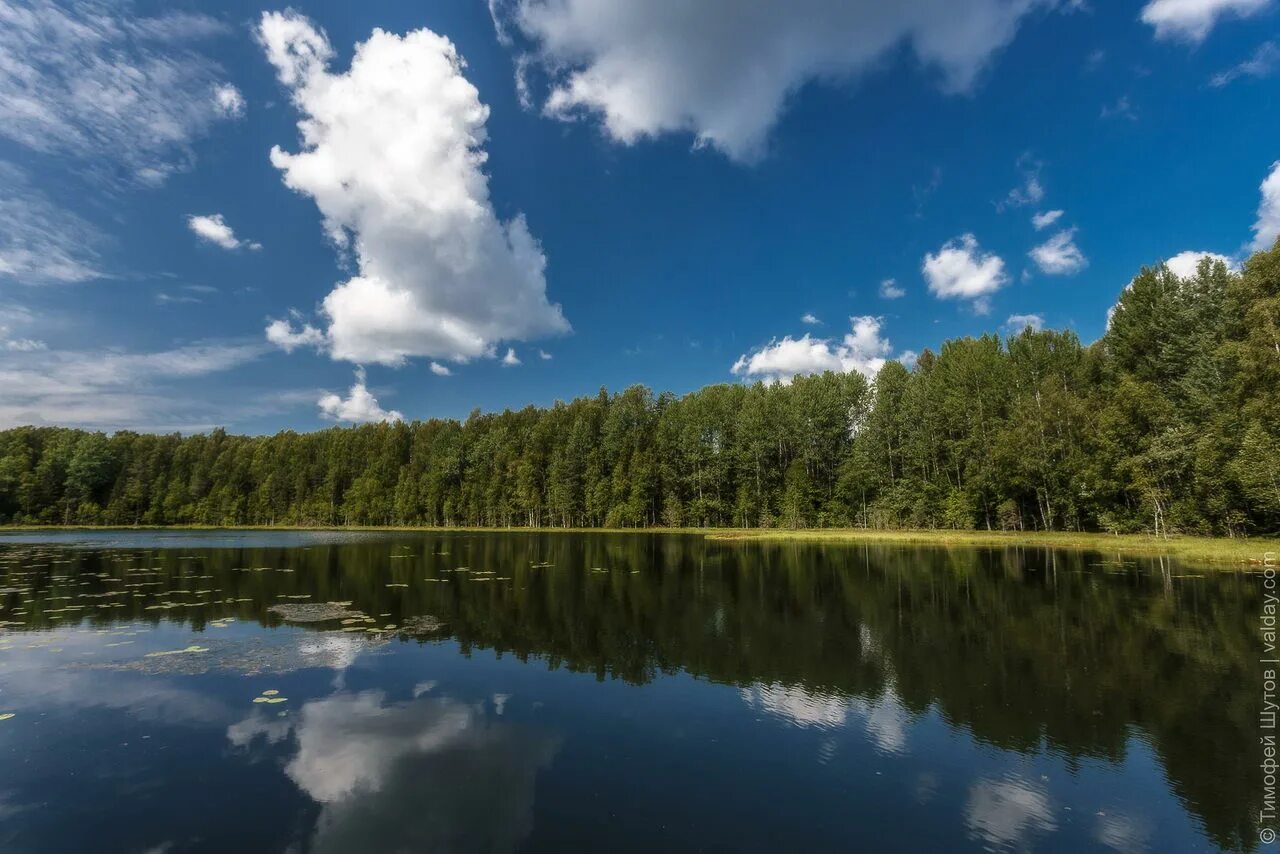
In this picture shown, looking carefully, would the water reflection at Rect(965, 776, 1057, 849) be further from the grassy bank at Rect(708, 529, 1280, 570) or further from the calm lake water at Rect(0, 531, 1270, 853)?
the grassy bank at Rect(708, 529, 1280, 570)

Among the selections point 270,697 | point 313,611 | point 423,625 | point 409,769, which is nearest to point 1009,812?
point 409,769

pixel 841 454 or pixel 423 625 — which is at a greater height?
pixel 841 454

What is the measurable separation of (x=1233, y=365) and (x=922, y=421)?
31.1 metres

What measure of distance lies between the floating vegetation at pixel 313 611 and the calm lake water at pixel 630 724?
0.69 ft

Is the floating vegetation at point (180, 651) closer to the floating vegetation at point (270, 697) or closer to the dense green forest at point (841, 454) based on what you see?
the floating vegetation at point (270, 697)

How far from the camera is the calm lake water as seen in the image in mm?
7410

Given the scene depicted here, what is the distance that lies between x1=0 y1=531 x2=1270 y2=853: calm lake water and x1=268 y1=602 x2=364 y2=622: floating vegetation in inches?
8.3

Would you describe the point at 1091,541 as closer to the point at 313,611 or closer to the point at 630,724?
the point at 630,724

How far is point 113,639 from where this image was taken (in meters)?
16.7

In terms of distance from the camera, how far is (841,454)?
81500 millimetres

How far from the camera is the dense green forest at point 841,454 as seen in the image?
42.7 metres

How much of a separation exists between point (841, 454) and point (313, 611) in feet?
243

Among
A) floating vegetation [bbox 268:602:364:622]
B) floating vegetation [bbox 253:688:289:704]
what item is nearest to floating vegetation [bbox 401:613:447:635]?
floating vegetation [bbox 268:602:364:622]

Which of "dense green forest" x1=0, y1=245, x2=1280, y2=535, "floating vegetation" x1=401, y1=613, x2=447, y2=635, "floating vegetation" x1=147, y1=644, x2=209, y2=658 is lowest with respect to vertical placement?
"floating vegetation" x1=401, y1=613, x2=447, y2=635
